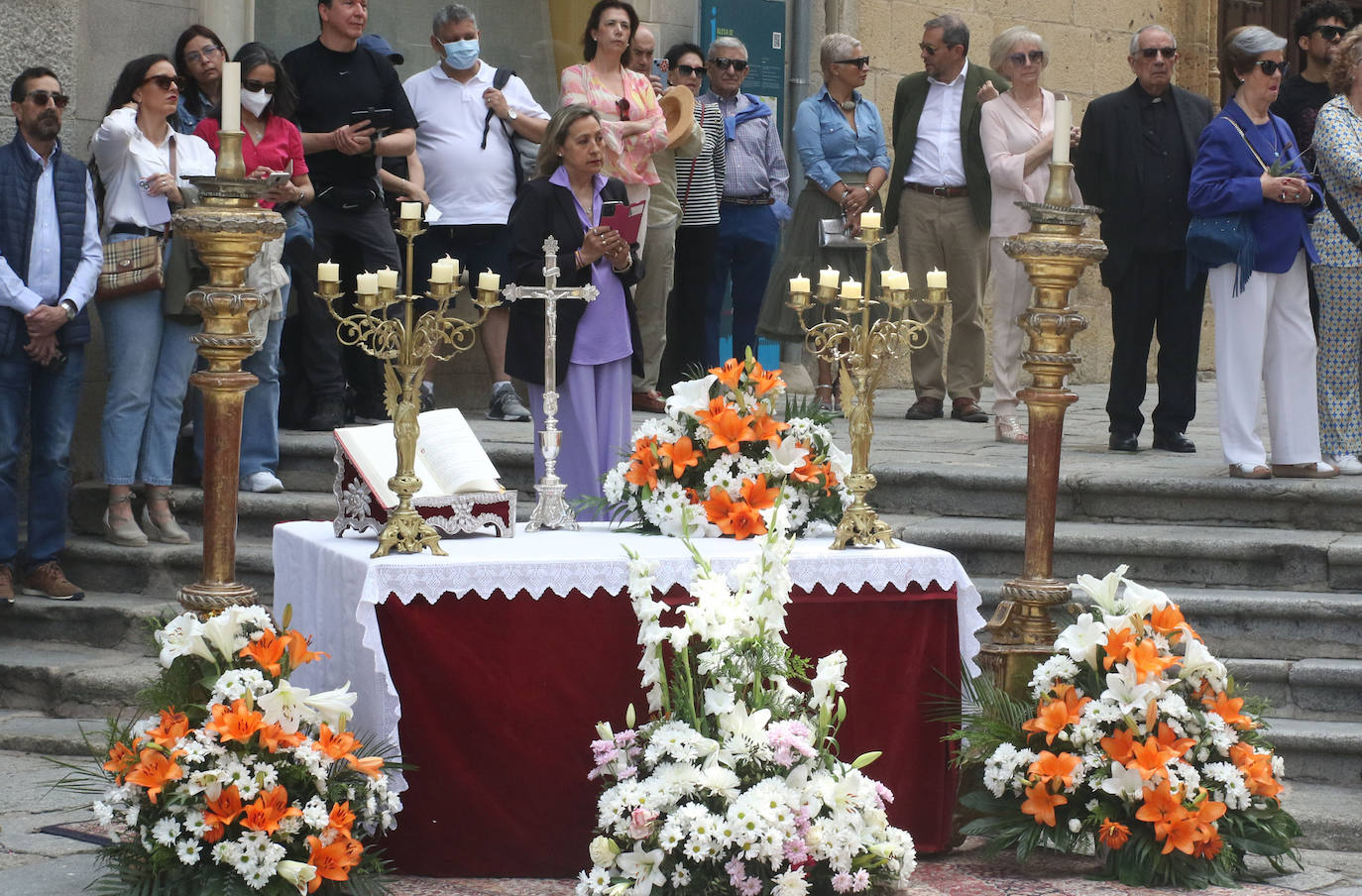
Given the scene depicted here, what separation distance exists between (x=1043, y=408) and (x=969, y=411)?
5127 millimetres

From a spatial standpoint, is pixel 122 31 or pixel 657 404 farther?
pixel 657 404

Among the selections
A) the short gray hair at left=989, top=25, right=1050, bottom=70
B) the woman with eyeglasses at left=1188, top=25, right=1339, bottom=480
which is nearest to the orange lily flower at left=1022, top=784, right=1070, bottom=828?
the woman with eyeglasses at left=1188, top=25, right=1339, bottom=480

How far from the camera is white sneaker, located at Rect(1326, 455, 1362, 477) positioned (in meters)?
8.55

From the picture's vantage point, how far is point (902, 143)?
35.3 feet

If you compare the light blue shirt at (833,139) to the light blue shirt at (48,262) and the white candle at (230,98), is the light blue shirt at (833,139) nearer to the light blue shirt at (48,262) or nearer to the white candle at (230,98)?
the light blue shirt at (48,262)

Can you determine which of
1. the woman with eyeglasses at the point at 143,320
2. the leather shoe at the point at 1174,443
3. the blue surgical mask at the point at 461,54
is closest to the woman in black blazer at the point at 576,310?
the woman with eyeglasses at the point at 143,320

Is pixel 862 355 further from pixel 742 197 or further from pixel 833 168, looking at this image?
pixel 742 197

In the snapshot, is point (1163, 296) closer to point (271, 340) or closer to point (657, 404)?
point (657, 404)

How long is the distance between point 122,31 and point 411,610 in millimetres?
4986

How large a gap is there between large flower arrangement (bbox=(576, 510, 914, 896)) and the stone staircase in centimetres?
197

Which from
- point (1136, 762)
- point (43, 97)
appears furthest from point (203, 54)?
point (1136, 762)

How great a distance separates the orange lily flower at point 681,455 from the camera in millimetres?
5660

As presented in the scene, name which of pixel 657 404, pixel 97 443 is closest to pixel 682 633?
pixel 97 443

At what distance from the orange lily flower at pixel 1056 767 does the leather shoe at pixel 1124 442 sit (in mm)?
4451
